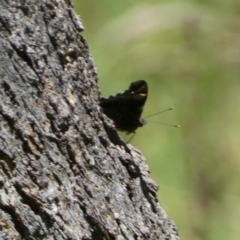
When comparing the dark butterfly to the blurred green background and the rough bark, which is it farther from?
the blurred green background

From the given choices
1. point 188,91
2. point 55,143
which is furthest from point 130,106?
point 188,91

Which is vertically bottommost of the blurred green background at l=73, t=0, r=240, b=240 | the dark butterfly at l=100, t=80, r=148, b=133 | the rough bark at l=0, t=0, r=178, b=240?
the rough bark at l=0, t=0, r=178, b=240

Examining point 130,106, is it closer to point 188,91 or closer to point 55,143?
point 55,143

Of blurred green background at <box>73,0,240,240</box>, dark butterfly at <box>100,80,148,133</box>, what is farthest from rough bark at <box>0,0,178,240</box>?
blurred green background at <box>73,0,240,240</box>

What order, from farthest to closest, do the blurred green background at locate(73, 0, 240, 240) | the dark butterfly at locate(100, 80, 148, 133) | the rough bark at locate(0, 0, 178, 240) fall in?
the blurred green background at locate(73, 0, 240, 240)
the dark butterfly at locate(100, 80, 148, 133)
the rough bark at locate(0, 0, 178, 240)

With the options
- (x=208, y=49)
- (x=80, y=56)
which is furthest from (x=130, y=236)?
(x=208, y=49)

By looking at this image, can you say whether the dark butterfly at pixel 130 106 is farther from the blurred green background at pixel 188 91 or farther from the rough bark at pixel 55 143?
the blurred green background at pixel 188 91
